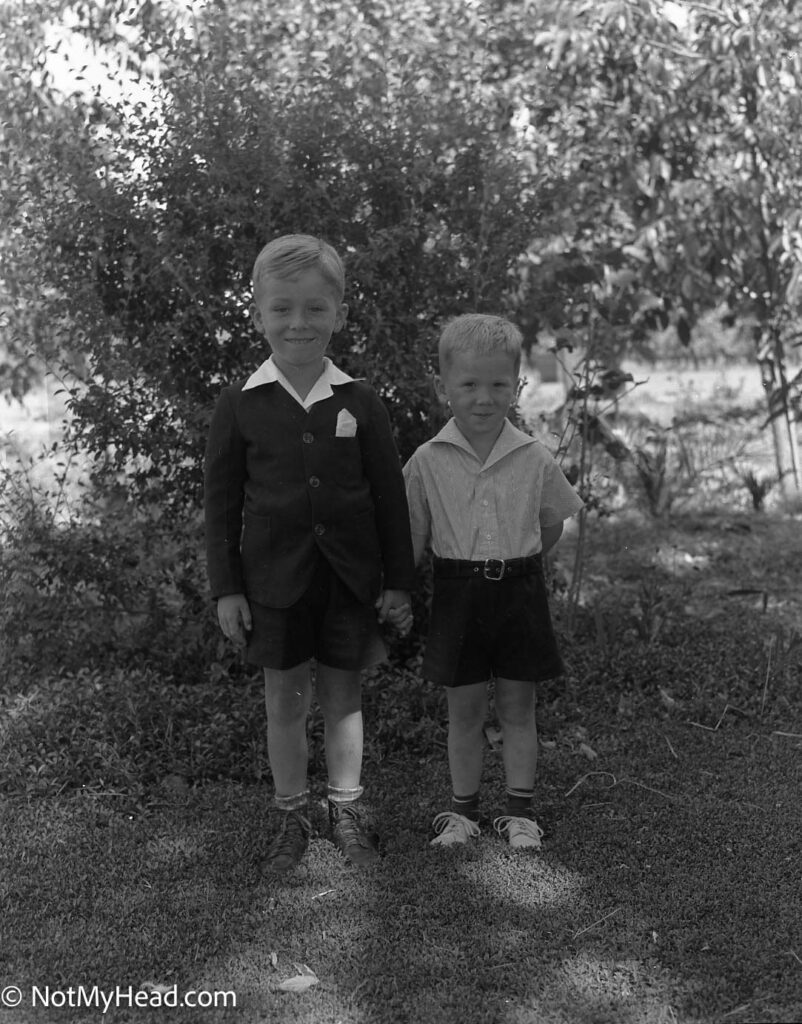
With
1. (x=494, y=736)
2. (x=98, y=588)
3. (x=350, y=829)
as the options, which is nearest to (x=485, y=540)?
(x=350, y=829)

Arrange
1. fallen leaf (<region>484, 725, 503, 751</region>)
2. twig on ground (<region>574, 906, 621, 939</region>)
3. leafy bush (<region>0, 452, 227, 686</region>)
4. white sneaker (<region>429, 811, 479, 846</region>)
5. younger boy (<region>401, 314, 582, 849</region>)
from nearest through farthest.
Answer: twig on ground (<region>574, 906, 621, 939</region>), younger boy (<region>401, 314, 582, 849</region>), white sneaker (<region>429, 811, 479, 846</region>), fallen leaf (<region>484, 725, 503, 751</region>), leafy bush (<region>0, 452, 227, 686</region>)

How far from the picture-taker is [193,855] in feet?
10.9

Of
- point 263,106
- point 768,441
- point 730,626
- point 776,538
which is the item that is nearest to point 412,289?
point 263,106

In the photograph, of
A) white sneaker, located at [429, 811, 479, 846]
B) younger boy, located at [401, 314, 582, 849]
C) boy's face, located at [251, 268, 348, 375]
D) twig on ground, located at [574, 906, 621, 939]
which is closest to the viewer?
twig on ground, located at [574, 906, 621, 939]

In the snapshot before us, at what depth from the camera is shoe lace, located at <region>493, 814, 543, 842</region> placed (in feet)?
10.9

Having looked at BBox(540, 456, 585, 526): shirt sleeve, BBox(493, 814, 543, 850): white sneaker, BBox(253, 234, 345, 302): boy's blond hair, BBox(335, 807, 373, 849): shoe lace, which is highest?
BBox(253, 234, 345, 302): boy's blond hair

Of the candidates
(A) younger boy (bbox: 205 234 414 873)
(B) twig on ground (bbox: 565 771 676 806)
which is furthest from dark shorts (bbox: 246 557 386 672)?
(B) twig on ground (bbox: 565 771 676 806)

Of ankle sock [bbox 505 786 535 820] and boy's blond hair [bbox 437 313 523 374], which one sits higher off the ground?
boy's blond hair [bbox 437 313 523 374]

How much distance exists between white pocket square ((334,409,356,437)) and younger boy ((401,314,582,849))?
0.25 meters

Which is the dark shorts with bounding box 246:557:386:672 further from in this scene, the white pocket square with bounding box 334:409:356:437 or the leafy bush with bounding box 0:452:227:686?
the leafy bush with bounding box 0:452:227:686

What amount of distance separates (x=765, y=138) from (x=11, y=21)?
12.2 ft

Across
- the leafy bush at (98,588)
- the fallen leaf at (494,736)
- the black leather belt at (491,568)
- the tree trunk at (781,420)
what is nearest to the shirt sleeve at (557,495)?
the black leather belt at (491,568)

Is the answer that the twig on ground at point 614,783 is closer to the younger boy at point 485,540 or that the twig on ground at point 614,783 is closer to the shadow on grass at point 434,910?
the shadow on grass at point 434,910

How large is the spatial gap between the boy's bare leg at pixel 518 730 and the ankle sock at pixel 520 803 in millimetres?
13
